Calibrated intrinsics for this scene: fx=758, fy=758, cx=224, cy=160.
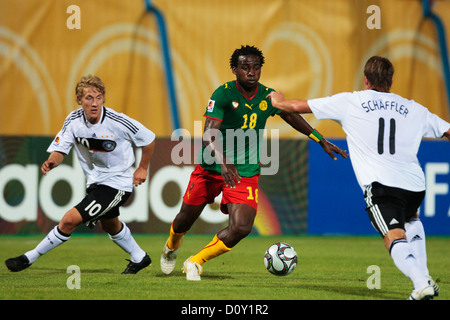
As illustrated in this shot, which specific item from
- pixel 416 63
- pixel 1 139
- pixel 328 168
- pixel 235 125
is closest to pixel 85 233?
pixel 1 139

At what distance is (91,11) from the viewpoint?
16.4 m

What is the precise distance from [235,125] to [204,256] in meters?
1.30

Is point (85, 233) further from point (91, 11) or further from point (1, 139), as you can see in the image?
point (91, 11)

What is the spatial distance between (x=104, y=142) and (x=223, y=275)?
1.84m

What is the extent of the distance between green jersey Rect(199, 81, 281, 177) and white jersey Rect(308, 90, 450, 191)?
4.40 feet

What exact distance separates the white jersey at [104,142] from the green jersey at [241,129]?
887mm

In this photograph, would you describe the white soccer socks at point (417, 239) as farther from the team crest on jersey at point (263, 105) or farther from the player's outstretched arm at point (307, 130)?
the team crest on jersey at point (263, 105)

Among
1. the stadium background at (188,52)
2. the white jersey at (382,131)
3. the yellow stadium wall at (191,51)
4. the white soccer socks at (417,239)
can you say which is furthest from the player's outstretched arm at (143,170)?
the yellow stadium wall at (191,51)

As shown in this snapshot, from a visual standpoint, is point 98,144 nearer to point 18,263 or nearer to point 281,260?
point 18,263

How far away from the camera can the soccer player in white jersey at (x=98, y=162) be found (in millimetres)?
7496

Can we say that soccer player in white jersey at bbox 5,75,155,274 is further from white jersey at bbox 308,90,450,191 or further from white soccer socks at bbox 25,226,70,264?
white jersey at bbox 308,90,450,191

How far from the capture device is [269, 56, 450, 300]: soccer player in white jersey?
5977mm

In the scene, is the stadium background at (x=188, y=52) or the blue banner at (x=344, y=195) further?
the stadium background at (x=188, y=52)

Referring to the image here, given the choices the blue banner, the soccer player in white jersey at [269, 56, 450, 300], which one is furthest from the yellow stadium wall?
the soccer player in white jersey at [269, 56, 450, 300]
